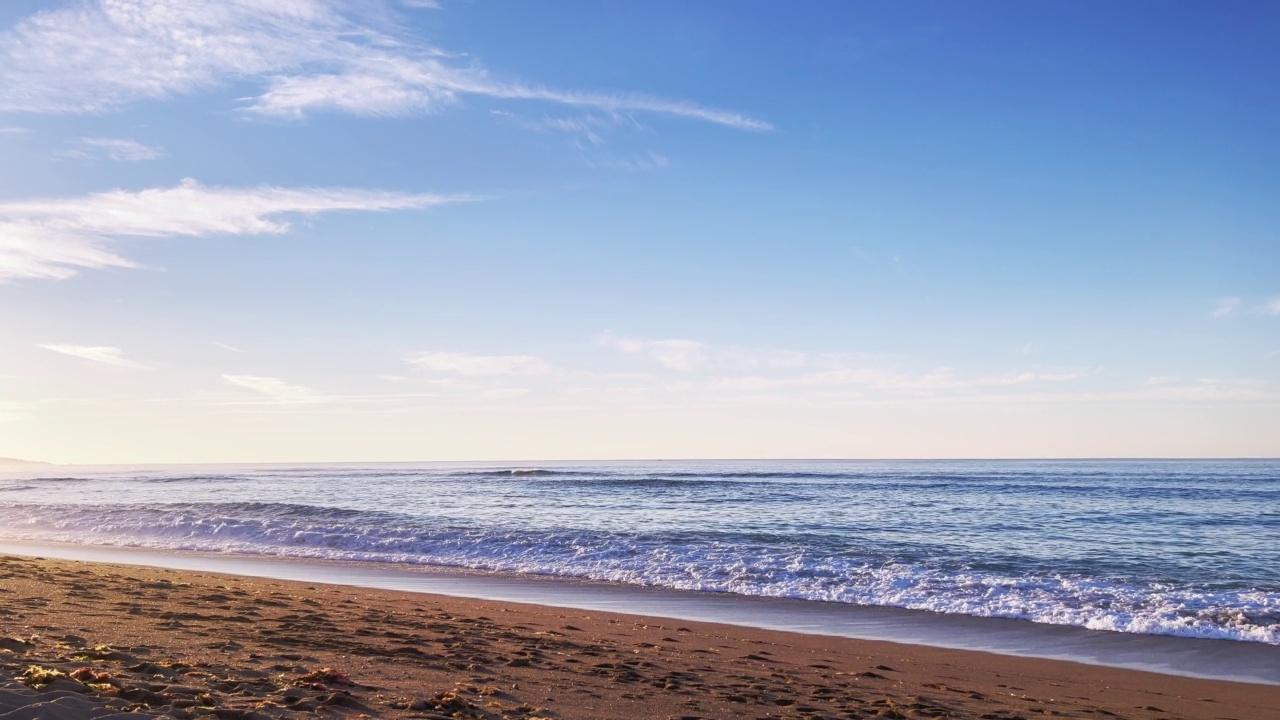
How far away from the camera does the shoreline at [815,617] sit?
1048 cm

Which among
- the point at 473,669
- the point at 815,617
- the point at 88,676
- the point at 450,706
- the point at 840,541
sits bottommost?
the point at 815,617

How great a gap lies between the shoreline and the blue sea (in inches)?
26.3

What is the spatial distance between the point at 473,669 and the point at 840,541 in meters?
14.8

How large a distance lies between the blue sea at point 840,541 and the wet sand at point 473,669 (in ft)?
13.3

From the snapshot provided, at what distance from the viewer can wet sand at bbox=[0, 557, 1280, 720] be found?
577cm

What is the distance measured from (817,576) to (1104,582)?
5.24 m

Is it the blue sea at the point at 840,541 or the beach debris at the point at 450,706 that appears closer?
the beach debris at the point at 450,706

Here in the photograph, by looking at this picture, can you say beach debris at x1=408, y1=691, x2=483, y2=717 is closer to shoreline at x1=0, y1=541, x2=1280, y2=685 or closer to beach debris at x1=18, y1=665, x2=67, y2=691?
beach debris at x1=18, y1=665, x2=67, y2=691

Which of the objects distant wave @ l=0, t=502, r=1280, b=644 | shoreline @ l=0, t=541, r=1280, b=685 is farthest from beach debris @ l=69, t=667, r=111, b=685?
distant wave @ l=0, t=502, r=1280, b=644

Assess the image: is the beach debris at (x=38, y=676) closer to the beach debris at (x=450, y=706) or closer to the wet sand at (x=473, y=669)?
the wet sand at (x=473, y=669)

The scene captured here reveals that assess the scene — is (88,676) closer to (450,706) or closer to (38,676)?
(38,676)

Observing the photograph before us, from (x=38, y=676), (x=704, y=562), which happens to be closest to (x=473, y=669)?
(x=38, y=676)

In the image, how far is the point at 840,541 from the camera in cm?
2066

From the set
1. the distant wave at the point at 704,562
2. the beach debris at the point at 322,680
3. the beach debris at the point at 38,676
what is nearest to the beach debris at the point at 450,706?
the beach debris at the point at 322,680
